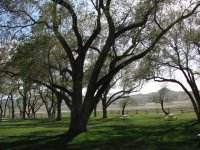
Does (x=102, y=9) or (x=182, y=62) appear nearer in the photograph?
(x=102, y=9)

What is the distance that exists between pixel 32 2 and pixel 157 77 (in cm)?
2284

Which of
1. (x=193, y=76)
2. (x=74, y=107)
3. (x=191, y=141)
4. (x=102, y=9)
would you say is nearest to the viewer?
(x=191, y=141)

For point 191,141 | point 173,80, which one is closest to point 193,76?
point 173,80

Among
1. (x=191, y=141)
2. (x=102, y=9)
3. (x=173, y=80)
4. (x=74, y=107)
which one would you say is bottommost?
(x=191, y=141)

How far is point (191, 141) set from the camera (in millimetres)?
22297

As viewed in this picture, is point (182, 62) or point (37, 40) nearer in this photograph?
point (37, 40)

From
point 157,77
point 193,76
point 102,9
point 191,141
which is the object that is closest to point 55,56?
point 157,77

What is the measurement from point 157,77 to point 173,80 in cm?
188

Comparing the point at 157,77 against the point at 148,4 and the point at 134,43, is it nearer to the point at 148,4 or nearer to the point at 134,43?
the point at 134,43

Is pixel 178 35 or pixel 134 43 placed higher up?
pixel 178 35

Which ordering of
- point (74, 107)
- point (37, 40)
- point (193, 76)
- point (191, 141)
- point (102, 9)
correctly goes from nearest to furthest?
1. point (191, 141)
2. point (37, 40)
3. point (102, 9)
4. point (74, 107)
5. point (193, 76)

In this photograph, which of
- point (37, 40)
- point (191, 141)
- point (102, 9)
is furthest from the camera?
point (102, 9)

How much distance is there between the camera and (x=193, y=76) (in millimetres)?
43625

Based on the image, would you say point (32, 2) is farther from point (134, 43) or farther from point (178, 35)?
point (178, 35)
